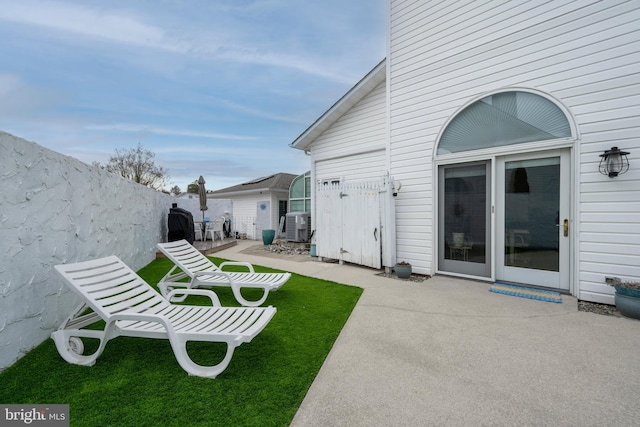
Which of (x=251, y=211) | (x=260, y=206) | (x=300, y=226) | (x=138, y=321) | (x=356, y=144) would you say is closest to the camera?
(x=138, y=321)

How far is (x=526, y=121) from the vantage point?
16.2 feet

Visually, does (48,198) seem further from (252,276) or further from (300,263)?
(300,263)

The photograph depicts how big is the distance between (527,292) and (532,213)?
52.5 inches

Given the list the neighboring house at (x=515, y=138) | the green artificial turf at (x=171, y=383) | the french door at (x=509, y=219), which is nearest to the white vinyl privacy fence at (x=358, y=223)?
the neighboring house at (x=515, y=138)

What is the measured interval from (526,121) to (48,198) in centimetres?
684

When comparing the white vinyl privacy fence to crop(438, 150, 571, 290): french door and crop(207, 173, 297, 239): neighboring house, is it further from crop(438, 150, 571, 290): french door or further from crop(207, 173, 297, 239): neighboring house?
crop(207, 173, 297, 239): neighboring house

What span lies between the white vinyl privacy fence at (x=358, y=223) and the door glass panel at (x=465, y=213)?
1158 mm

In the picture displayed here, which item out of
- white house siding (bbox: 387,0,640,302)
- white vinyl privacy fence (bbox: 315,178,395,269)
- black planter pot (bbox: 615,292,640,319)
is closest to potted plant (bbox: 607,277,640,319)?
black planter pot (bbox: 615,292,640,319)

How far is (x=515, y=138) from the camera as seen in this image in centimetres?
502

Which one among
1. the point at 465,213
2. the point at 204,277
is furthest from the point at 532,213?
the point at 204,277

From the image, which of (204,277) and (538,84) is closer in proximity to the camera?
(204,277)

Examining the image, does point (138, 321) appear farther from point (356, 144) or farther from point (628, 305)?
point (356, 144)

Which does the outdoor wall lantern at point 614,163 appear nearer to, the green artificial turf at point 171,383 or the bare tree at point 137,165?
the green artificial turf at point 171,383

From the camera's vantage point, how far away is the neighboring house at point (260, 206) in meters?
14.4
